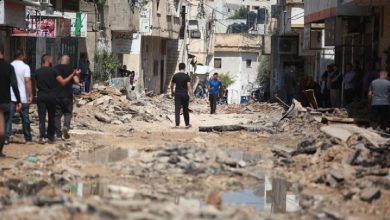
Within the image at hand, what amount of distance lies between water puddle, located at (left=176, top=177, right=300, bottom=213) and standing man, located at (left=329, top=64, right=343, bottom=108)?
14.4 metres

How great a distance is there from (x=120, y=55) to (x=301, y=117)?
77.9 ft

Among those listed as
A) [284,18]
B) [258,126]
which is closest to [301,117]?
[258,126]

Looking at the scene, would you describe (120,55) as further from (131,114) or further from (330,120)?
(330,120)

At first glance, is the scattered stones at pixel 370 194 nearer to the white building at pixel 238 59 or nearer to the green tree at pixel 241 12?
the white building at pixel 238 59

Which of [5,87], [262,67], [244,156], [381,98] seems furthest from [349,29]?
[262,67]

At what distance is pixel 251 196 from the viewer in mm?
10008

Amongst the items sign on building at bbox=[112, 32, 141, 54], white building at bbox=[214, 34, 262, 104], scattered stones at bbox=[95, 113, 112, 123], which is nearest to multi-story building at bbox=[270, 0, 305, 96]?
sign on building at bbox=[112, 32, 141, 54]

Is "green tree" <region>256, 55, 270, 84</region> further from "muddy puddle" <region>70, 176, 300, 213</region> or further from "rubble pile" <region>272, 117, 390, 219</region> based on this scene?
"muddy puddle" <region>70, 176, 300, 213</region>

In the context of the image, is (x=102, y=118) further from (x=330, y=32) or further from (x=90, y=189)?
(x=90, y=189)

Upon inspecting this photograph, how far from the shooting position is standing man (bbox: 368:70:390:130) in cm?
1716

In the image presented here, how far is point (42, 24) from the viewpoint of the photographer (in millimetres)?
28344

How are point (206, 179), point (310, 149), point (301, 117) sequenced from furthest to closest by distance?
point (301, 117) → point (310, 149) → point (206, 179)

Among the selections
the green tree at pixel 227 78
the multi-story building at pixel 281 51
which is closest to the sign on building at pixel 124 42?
the multi-story building at pixel 281 51

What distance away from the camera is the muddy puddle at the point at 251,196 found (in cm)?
917
